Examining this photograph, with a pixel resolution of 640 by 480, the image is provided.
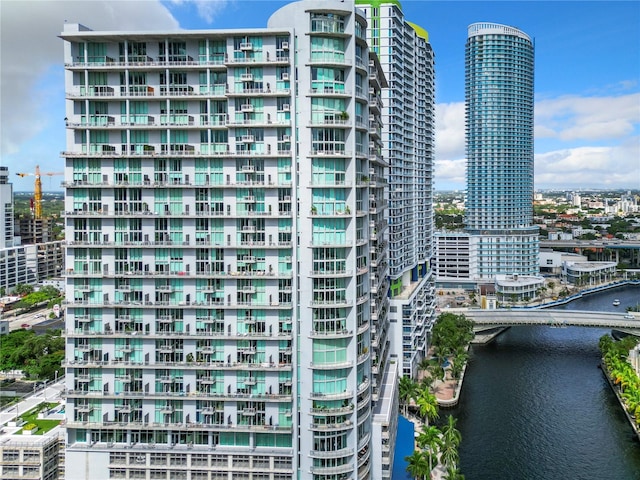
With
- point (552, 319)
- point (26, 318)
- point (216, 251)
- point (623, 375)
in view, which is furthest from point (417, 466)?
point (26, 318)

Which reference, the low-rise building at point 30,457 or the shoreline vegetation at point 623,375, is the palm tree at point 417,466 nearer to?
the shoreline vegetation at point 623,375

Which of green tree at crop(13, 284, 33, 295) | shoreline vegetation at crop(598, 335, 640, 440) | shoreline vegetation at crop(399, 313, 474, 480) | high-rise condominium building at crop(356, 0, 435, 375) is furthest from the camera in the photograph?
green tree at crop(13, 284, 33, 295)

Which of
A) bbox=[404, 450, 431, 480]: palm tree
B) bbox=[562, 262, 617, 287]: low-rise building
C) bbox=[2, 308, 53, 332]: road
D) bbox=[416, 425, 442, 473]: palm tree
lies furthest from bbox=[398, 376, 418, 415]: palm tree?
bbox=[562, 262, 617, 287]: low-rise building

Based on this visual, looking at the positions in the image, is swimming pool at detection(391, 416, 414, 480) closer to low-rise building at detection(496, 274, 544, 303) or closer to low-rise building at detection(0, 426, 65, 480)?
low-rise building at detection(0, 426, 65, 480)

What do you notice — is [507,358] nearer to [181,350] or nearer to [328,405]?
[328,405]

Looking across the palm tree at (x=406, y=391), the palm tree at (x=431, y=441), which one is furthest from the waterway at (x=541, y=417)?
the palm tree at (x=406, y=391)

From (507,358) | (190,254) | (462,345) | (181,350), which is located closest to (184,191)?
(190,254)
